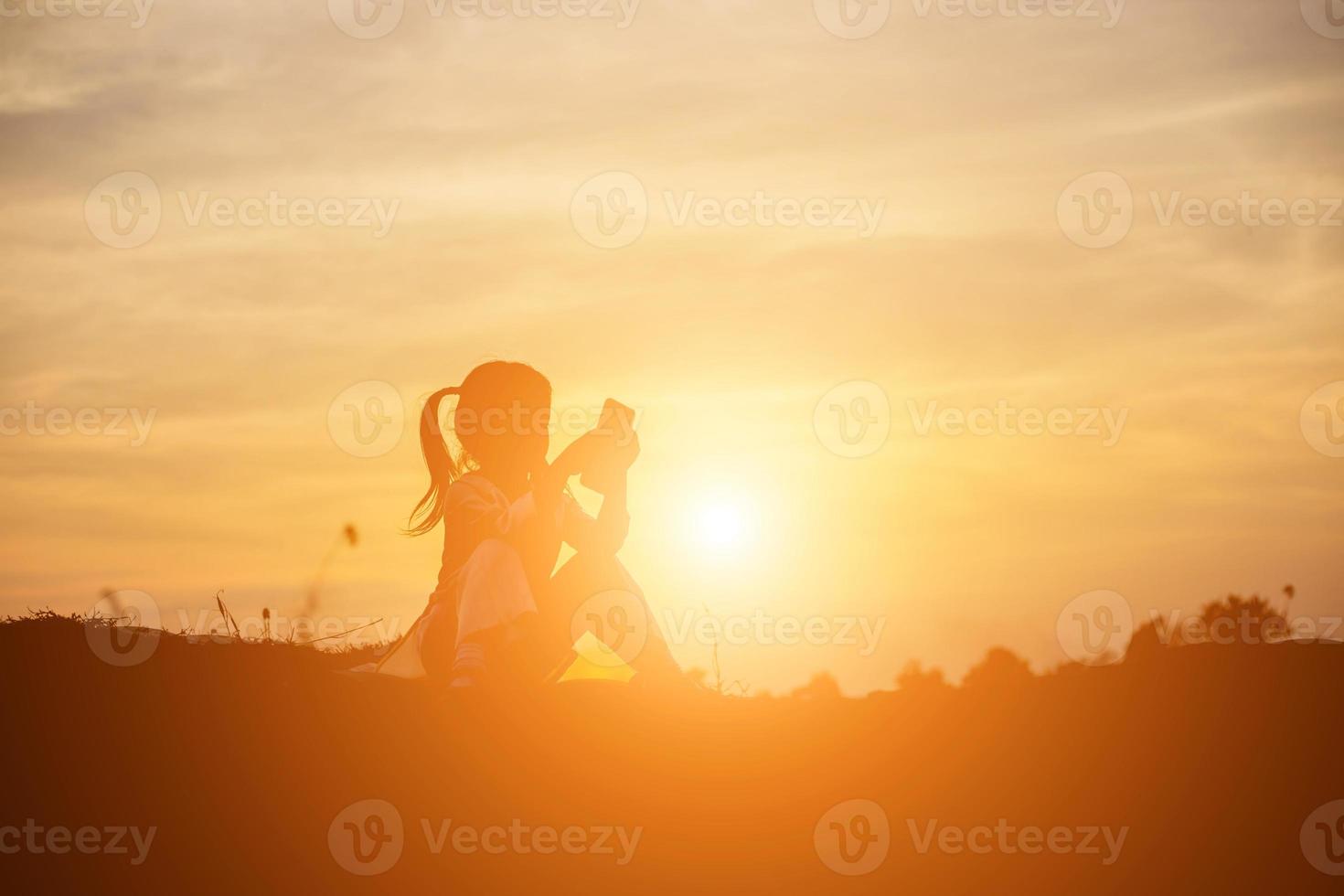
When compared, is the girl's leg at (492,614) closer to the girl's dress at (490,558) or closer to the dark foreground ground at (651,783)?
the girl's dress at (490,558)

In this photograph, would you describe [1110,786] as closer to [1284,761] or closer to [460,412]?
[1284,761]

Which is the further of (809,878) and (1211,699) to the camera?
(1211,699)

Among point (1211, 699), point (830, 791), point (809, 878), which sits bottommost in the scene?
point (809, 878)

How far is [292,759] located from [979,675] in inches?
244

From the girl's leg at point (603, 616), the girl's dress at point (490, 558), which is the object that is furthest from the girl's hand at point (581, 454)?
the girl's leg at point (603, 616)

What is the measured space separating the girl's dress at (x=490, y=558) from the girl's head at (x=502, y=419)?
11.7 inches

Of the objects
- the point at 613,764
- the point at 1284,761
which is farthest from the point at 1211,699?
the point at 613,764

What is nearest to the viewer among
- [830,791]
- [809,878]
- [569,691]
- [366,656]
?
[809,878]

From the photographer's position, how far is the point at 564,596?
523 inches

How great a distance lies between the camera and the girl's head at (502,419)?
1344cm

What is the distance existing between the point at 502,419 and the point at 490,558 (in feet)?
4.34

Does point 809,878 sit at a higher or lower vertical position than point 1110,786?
lower

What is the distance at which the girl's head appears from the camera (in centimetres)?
1344

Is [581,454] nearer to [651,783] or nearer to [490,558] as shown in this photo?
[490,558]
